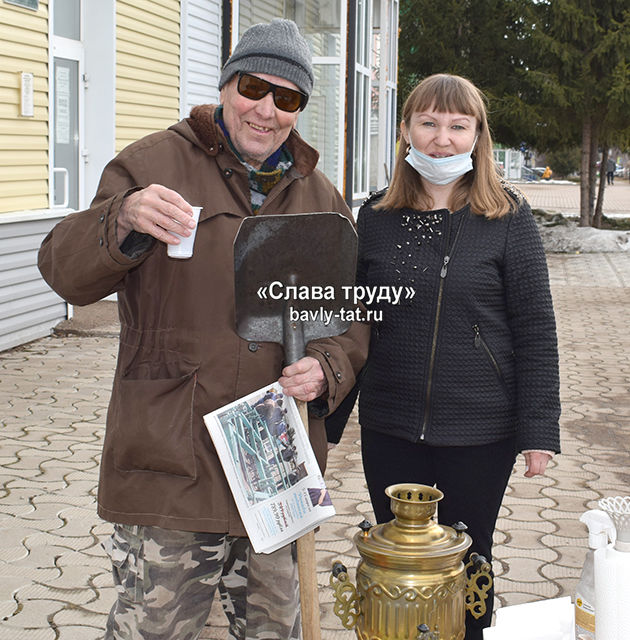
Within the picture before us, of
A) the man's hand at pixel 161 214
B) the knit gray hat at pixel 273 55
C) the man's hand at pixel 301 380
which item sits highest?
the knit gray hat at pixel 273 55

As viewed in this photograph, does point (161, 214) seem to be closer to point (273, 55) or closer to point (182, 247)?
point (182, 247)

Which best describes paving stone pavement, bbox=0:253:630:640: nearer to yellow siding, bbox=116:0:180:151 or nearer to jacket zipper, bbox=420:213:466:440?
jacket zipper, bbox=420:213:466:440

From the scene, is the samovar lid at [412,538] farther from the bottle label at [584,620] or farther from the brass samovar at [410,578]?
the bottle label at [584,620]

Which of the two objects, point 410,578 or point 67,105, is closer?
point 410,578

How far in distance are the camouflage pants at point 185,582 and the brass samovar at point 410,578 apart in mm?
389

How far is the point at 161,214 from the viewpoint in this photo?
81.7 inches

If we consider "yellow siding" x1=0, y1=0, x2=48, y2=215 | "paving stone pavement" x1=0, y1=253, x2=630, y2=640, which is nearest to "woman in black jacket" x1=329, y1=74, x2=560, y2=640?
"paving stone pavement" x1=0, y1=253, x2=630, y2=640

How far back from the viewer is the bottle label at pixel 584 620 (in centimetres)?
182

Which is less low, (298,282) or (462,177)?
(462,177)

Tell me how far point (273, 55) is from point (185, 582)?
1298 millimetres

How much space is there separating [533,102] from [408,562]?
75.2 feet

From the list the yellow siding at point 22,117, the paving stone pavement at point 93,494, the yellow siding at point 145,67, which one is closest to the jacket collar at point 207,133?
the paving stone pavement at point 93,494

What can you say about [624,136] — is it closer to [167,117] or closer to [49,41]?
[167,117]

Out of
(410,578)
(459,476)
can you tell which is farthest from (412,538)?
(459,476)
